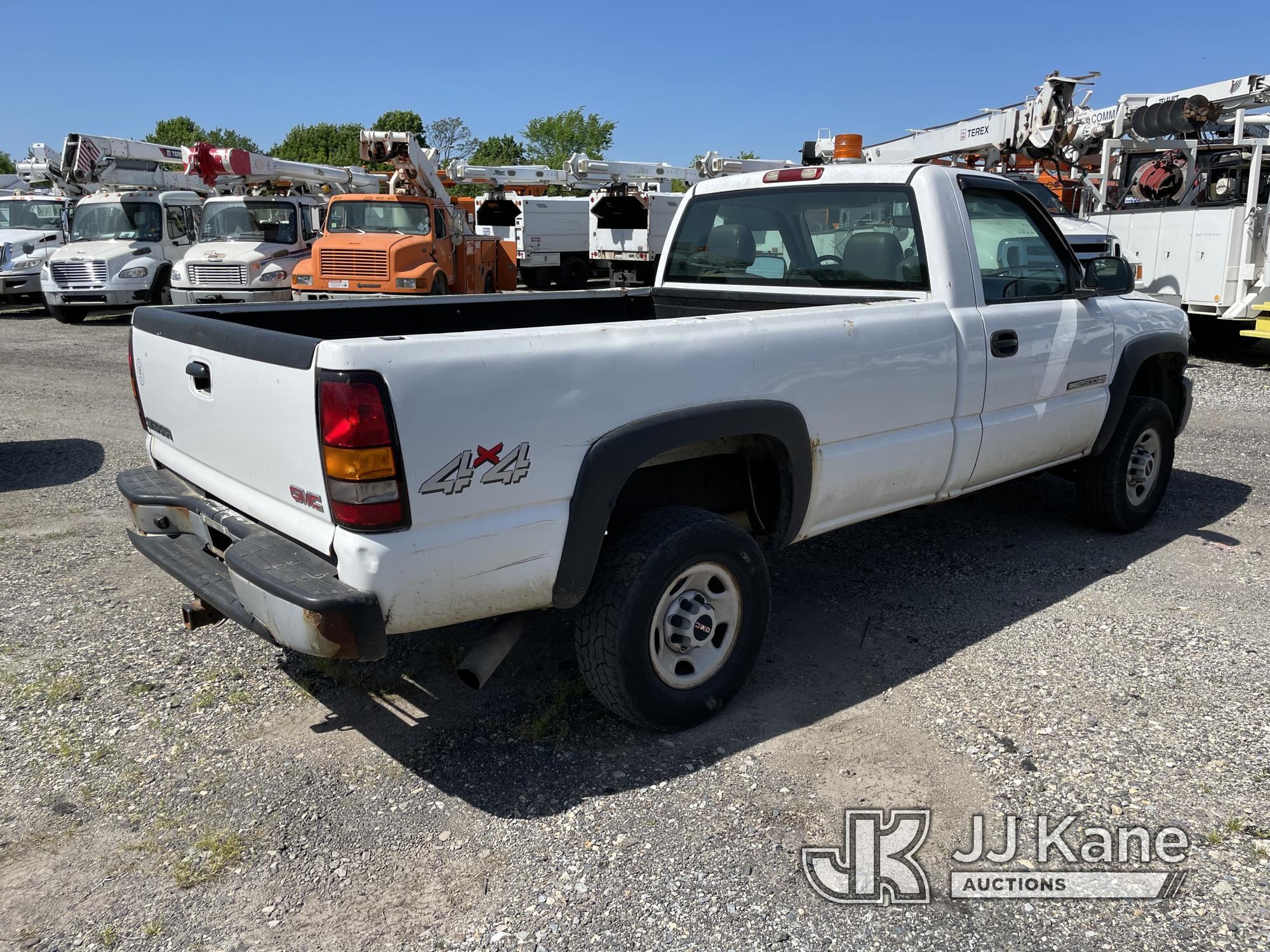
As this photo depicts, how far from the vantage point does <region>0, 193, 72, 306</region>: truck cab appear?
62.7ft

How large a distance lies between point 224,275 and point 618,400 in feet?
49.1

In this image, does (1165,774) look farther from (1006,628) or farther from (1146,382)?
(1146,382)

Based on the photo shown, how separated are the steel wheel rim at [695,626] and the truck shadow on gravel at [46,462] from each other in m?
5.28

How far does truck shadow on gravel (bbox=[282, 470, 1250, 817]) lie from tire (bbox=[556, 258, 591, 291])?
21846 mm

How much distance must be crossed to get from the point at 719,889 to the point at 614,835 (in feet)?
1.27

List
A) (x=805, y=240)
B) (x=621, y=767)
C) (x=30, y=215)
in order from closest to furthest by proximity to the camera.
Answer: (x=621, y=767), (x=805, y=240), (x=30, y=215)

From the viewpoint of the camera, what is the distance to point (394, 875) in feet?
9.16

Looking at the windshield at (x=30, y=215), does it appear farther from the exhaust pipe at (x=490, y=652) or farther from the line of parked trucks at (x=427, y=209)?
the exhaust pipe at (x=490, y=652)

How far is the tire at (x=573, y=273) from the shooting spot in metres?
26.8

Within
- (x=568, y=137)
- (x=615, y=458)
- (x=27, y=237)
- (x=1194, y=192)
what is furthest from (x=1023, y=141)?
(x=568, y=137)

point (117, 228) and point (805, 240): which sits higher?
point (117, 228)

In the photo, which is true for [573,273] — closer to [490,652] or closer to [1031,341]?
[1031,341]

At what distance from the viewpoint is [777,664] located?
4.05m

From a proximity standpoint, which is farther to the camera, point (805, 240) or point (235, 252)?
point (235, 252)
